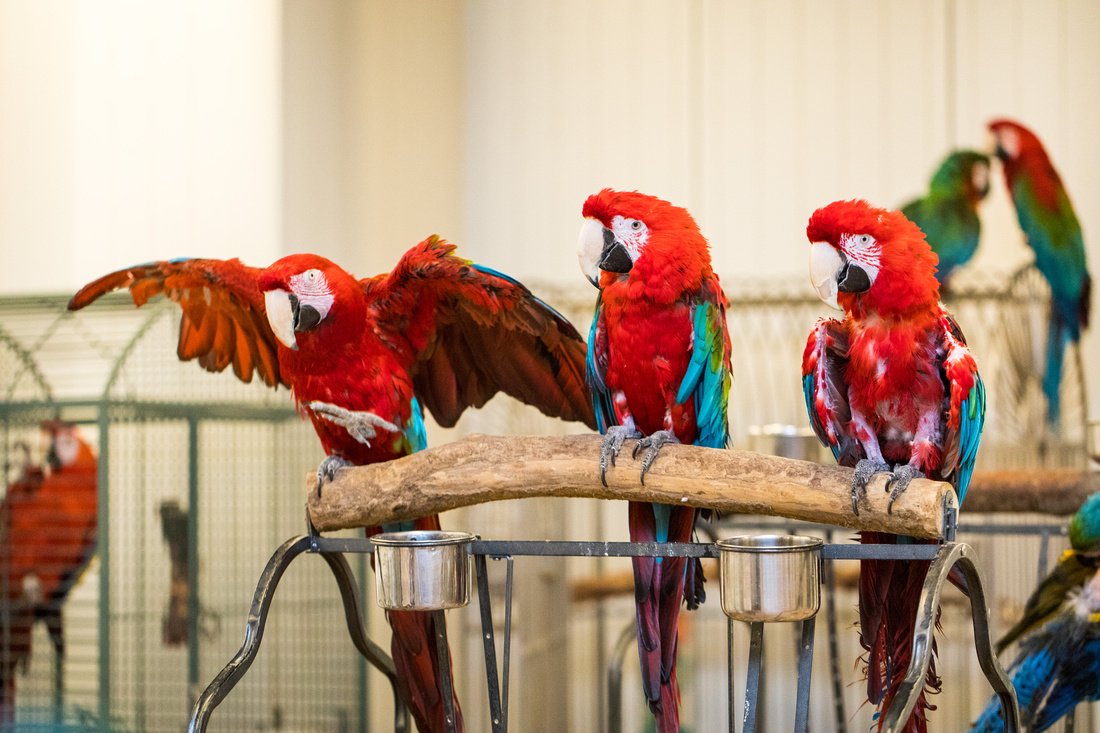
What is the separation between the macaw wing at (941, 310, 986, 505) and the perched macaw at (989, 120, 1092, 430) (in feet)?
5.56

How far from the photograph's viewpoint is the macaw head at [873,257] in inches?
44.7

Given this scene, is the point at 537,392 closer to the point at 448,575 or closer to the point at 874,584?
the point at 448,575

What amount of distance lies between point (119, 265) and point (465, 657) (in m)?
1.48

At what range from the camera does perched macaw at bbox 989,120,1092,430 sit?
265cm

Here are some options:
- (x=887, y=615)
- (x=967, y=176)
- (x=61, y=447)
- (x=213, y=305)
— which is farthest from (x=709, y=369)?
(x=967, y=176)

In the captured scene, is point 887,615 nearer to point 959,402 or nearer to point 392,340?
point 959,402

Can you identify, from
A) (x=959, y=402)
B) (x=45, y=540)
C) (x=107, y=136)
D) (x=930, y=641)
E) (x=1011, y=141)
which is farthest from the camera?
(x=1011, y=141)

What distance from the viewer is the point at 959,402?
1110 millimetres

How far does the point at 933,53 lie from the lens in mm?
2922

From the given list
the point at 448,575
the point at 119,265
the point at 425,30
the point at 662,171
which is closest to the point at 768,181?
the point at 662,171

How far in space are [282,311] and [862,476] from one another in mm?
815

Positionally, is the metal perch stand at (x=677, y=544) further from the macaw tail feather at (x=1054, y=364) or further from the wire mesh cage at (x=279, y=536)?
the macaw tail feather at (x=1054, y=364)

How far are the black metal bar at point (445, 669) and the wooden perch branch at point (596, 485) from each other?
160mm

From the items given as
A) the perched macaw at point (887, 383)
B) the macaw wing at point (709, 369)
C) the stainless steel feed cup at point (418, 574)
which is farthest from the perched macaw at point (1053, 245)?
the stainless steel feed cup at point (418, 574)
